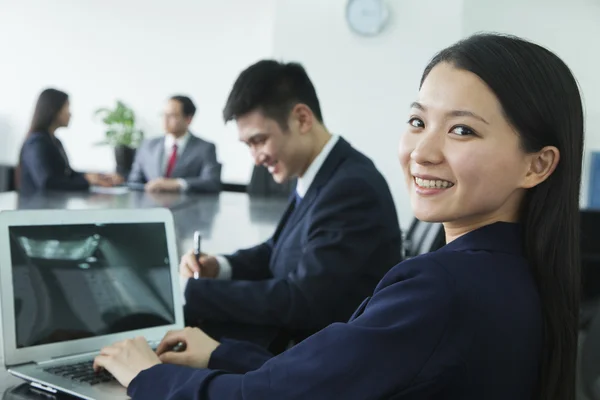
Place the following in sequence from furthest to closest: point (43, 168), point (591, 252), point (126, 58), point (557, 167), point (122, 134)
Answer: point (126, 58)
point (122, 134)
point (43, 168)
point (591, 252)
point (557, 167)

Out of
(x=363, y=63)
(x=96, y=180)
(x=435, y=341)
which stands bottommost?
(x=96, y=180)

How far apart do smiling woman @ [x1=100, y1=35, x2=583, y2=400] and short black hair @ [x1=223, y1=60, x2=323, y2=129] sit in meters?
1.13

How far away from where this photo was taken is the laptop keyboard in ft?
3.98

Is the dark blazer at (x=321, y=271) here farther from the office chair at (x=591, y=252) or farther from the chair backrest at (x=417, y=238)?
the office chair at (x=591, y=252)

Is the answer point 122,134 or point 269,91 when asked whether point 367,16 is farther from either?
point 269,91

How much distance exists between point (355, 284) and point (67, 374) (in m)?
0.83

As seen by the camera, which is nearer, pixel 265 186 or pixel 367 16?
pixel 265 186

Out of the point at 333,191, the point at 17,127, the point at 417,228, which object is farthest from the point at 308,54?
the point at 333,191

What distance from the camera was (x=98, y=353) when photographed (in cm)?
135

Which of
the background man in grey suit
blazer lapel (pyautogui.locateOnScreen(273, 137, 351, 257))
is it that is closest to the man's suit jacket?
the background man in grey suit

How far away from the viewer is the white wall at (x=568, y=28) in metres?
6.32

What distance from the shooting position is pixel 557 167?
3.20ft

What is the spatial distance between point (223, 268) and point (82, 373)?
0.96 m

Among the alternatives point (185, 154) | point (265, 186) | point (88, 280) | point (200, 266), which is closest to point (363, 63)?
point (265, 186)
